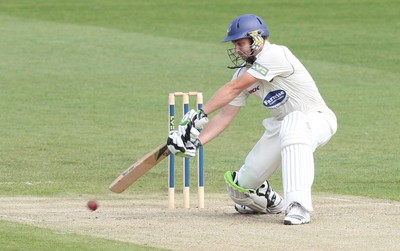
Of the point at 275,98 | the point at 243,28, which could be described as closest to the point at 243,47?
the point at 243,28

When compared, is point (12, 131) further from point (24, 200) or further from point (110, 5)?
point (110, 5)

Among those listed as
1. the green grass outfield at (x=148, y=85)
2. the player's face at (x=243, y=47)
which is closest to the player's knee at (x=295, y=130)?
the player's face at (x=243, y=47)

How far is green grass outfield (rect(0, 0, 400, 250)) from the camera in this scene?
12039mm

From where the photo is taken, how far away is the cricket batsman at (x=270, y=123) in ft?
28.4

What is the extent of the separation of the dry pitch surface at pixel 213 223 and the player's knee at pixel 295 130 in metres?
0.60

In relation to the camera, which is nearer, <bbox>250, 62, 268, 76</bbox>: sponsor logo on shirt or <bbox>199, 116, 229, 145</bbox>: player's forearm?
<bbox>250, 62, 268, 76</bbox>: sponsor logo on shirt

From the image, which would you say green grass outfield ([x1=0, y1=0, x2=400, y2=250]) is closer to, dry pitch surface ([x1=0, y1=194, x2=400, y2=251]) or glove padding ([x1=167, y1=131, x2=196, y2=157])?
dry pitch surface ([x1=0, y1=194, x2=400, y2=251])

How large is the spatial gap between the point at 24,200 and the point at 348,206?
8.77 feet

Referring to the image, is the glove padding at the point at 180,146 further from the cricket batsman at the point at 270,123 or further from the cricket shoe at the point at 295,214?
the cricket shoe at the point at 295,214

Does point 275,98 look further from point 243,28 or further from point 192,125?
point 192,125

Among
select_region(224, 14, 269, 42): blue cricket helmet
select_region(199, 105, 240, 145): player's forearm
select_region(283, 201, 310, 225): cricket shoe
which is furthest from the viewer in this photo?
select_region(199, 105, 240, 145): player's forearm

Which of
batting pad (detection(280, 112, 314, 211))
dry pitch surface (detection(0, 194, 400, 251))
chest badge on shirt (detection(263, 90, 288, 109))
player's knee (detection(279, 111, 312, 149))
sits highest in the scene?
chest badge on shirt (detection(263, 90, 288, 109))

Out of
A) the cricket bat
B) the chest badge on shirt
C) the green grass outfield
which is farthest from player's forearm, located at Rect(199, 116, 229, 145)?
the green grass outfield

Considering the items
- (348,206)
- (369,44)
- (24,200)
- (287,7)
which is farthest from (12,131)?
(287,7)
